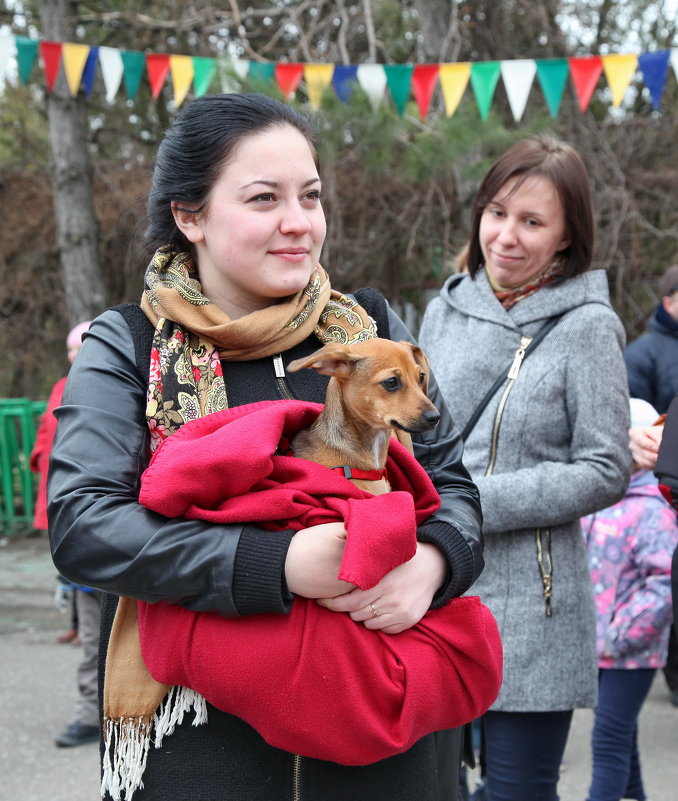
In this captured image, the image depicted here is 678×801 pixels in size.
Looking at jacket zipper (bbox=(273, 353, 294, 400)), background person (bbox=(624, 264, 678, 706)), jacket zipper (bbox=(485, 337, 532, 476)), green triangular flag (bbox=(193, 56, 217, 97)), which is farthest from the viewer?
green triangular flag (bbox=(193, 56, 217, 97))

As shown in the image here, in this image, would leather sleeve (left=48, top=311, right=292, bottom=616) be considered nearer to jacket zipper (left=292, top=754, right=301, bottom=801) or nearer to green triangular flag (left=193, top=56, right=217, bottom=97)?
jacket zipper (left=292, top=754, right=301, bottom=801)

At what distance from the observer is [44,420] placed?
591 cm

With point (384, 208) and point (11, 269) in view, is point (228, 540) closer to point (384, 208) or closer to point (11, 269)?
point (384, 208)

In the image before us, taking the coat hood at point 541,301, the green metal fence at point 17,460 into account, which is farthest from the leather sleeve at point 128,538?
the green metal fence at point 17,460

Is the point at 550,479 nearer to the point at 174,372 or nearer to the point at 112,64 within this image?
the point at 174,372

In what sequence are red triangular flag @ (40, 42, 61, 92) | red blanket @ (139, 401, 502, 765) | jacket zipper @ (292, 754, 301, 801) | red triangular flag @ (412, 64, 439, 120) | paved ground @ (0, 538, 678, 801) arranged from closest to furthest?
1. red blanket @ (139, 401, 502, 765)
2. jacket zipper @ (292, 754, 301, 801)
3. paved ground @ (0, 538, 678, 801)
4. red triangular flag @ (412, 64, 439, 120)
5. red triangular flag @ (40, 42, 61, 92)

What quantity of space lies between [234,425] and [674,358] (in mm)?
4462

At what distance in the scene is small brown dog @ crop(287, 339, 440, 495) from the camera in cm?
179

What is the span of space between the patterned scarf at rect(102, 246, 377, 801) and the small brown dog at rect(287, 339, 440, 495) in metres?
0.09

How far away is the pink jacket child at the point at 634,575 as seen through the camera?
11.7 ft

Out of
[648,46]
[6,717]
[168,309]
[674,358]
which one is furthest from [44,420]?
[648,46]

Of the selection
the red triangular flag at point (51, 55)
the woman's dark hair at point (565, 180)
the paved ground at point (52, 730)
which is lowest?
the paved ground at point (52, 730)

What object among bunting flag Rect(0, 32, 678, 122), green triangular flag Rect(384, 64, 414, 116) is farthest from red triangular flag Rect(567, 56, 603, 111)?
green triangular flag Rect(384, 64, 414, 116)

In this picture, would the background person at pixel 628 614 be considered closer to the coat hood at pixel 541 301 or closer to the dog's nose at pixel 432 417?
the coat hood at pixel 541 301
